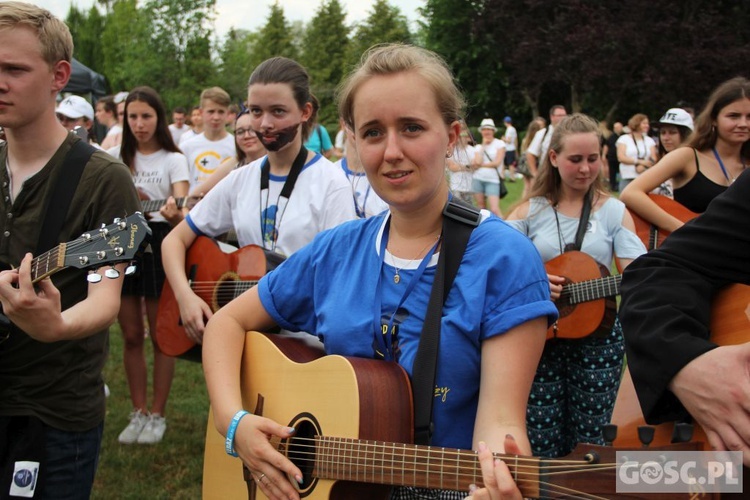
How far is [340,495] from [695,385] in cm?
109

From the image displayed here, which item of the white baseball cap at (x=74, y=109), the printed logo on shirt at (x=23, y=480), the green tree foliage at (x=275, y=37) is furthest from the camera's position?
the green tree foliage at (x=275, y=37)

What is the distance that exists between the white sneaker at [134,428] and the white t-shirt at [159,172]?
5.61 feet

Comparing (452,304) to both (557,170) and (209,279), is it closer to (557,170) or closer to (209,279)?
(209,279)

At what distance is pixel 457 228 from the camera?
7.21 feet

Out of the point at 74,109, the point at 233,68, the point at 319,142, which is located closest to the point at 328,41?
the point at 233,68

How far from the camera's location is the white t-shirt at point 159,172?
6000mm

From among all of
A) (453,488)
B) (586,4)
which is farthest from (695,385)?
(586,4)

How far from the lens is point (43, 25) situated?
2680mm

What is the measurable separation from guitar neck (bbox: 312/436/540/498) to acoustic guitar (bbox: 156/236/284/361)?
171 cm

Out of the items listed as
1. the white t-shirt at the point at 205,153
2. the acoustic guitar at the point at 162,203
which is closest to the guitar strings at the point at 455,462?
the acoustic guitar at the point at 162,203

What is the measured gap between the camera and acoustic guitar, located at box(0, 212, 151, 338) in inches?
97.8

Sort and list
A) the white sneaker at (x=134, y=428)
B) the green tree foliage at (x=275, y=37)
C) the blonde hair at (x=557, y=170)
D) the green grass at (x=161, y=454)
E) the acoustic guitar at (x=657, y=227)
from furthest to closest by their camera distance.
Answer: the green tree foliage at (x=275, y=37)
the white sneaker at (x=134, y=428)
the acoustic guitar at (x=657, y=227)
the green grass at (x=161, y=454)
the blonde hair at (x=557, y=170)

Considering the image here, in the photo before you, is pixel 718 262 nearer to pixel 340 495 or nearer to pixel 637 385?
pixel 637 385

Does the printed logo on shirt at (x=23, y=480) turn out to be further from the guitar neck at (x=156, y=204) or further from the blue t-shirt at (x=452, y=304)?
the guitar neck at (x=156, y=204)
